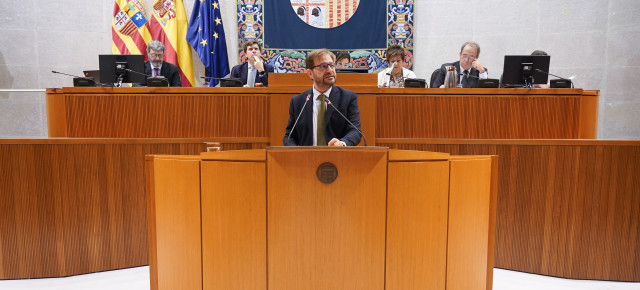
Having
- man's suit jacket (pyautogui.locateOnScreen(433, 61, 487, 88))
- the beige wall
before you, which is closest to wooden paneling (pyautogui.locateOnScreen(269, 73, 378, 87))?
man's suit jacket (pyautogui.locateOnScreen(433, 61, 487, 88))

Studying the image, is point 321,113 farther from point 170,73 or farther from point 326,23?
point 326,23

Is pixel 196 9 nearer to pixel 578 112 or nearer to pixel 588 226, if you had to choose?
pixel 578 112

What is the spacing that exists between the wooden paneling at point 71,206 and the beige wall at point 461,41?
3502 millimetres

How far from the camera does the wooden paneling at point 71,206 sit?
270cm

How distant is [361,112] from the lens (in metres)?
2.99

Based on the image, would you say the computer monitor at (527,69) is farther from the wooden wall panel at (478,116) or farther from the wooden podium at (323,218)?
the wooden podium at (323,218)

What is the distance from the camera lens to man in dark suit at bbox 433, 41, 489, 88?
13.8ft

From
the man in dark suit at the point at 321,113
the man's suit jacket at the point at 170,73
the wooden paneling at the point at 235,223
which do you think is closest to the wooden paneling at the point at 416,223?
the wooden paneling at the point at 235,223

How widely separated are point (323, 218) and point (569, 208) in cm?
211

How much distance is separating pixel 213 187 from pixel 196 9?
4930 millimetres

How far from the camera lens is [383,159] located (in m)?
1.53

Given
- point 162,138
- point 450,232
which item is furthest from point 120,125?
point 450,232

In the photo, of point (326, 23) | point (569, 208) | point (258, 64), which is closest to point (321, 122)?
point (569, 208)

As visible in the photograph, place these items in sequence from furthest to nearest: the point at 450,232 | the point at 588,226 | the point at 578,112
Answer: the point at 578,112, the point at 588,226, the point at 450,232
